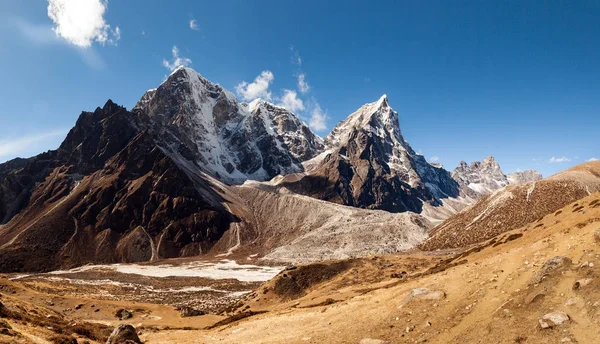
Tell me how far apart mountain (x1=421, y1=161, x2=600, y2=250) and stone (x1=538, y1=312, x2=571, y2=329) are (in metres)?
69.7

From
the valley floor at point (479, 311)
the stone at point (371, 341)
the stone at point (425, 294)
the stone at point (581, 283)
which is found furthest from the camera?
the stone at point (425, 294)

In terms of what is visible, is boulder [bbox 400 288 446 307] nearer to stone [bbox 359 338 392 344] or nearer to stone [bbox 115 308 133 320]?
stone [bbox 359 338 392 344]

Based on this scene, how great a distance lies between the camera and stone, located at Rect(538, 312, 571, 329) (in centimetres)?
1831

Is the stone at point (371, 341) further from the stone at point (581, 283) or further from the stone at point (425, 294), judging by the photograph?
the stone at point (581, 283)

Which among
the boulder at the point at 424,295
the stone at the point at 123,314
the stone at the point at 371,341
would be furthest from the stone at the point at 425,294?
the stone at the point at 123,314

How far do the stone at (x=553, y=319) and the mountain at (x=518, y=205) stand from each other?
6965cm

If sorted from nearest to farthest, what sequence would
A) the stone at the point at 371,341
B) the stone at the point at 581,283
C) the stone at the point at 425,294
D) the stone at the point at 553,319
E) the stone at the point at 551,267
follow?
the stone at the point at 553,319 < the stone at the point at 581,283 < the stone at the point at 371,341 < the stone at the point at 551,267 < the stone at the point at 425,294

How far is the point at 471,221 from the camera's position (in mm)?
95812

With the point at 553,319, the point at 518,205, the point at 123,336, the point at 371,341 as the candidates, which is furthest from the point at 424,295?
the point at 518,205

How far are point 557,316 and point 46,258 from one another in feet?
764

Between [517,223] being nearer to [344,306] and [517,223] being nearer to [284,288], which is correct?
[284,288]

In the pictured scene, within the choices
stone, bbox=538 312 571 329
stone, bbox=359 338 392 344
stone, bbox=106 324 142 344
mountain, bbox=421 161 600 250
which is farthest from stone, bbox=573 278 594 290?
mountain, bbox=421 161 600 250

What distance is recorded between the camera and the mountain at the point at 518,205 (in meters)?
82.6

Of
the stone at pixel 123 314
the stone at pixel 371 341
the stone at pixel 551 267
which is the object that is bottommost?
the stone at pixel 123 314
